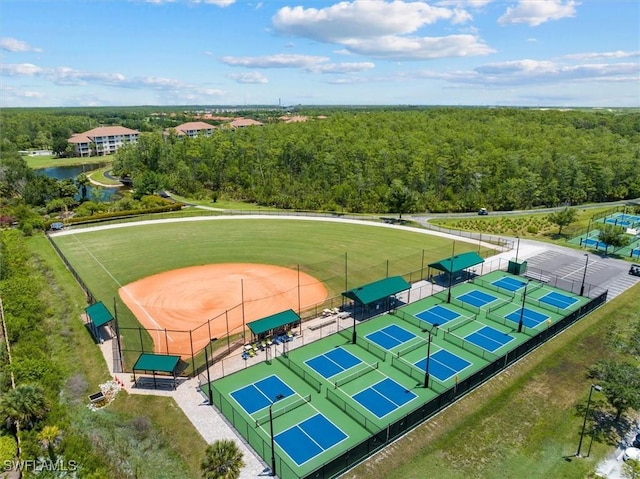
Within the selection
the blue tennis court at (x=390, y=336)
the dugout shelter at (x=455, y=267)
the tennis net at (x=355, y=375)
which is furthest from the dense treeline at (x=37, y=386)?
the dugout shelter at (x=455, y=267)

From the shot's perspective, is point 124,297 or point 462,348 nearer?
point 462,348

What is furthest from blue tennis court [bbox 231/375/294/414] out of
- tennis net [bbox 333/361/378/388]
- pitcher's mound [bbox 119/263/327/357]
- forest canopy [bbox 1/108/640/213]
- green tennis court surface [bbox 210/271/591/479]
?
forest canopy [bbox 1/108/640/213]

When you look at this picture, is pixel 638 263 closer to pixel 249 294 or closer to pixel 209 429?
pixel 249 294

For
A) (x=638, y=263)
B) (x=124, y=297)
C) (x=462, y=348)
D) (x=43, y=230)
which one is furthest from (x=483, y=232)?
(x=43, y=230)

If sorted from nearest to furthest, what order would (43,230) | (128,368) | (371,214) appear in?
(128,368), (43,230), (371,214)

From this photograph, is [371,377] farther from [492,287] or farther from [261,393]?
[492,287]

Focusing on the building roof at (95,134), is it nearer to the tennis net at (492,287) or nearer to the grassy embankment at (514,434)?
the tennis net at (492,287)
